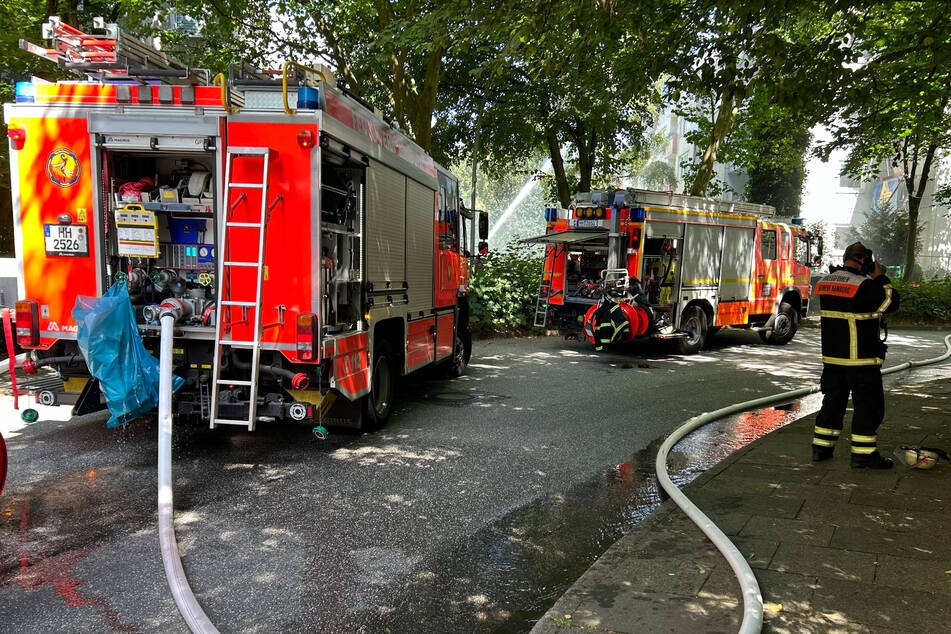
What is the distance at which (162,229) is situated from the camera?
18.8 feet

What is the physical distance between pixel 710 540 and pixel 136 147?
4.85 meters

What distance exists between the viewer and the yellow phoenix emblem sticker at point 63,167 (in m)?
5.30

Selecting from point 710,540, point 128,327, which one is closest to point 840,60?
point 710,540

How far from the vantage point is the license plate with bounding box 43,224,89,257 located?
5363 mm

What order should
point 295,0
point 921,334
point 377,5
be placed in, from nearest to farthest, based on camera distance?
point 377,5 → point 295,0 → point 921,334

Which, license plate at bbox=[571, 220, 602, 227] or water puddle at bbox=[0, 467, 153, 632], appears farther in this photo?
license plate at bbox=[571, 220, 602, 227]

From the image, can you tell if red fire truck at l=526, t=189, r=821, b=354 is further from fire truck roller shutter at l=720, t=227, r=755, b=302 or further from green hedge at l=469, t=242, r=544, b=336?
green hedge at l=469, t=242, r=544, b=336

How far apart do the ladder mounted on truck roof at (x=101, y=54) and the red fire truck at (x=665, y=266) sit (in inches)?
306

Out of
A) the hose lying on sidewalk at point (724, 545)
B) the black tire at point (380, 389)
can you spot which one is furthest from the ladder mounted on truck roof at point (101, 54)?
the hose lying on sidewalk at point (724, 545)

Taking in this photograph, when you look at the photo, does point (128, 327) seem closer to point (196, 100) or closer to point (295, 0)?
point (196, 100)

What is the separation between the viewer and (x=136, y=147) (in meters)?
5.24

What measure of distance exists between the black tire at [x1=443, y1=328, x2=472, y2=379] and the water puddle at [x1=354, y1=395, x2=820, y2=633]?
4.14 metres

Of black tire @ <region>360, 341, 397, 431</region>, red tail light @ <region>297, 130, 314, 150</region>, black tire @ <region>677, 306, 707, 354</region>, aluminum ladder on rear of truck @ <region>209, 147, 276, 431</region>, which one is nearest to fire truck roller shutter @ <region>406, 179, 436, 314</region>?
black tire @ <region>360, 341, 397, 431</region>

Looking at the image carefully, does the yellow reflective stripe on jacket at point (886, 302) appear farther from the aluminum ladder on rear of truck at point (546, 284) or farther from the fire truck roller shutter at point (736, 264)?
the fire truck roller shutter at point (736, 264)
